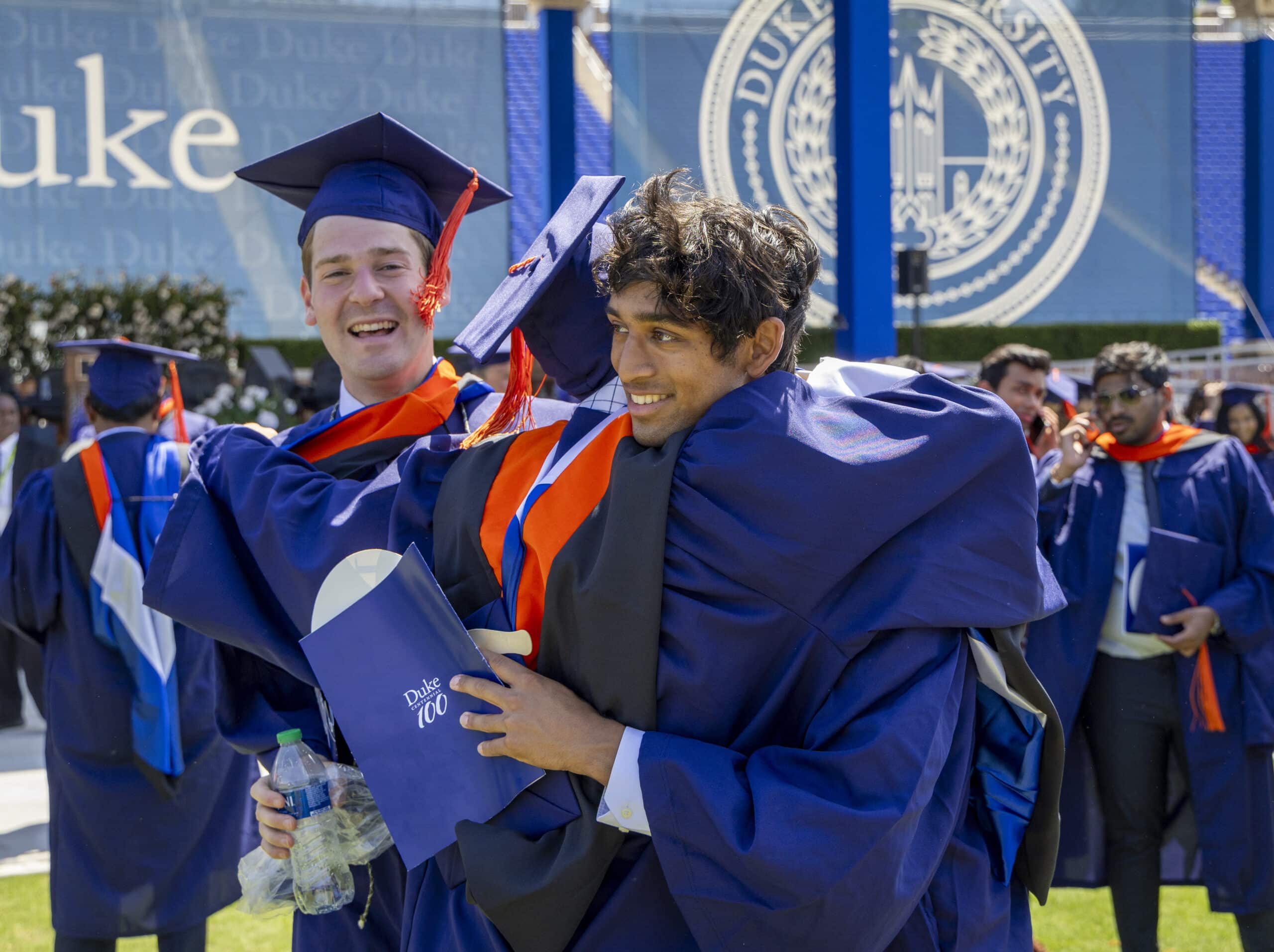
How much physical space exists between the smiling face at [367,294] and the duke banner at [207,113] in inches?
435

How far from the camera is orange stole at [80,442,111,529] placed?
4.11 metres

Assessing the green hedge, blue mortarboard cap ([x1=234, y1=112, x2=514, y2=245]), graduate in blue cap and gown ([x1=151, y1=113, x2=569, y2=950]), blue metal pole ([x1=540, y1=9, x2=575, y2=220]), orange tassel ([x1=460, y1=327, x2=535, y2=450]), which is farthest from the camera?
the green hedge

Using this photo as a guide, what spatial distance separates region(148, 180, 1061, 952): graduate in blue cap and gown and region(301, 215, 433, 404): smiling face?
1.93 feet

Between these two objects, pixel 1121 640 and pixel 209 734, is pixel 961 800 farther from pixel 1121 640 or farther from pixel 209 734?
pixel 209 734

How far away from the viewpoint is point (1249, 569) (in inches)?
156

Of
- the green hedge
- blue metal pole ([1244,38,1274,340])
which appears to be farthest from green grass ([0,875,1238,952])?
the green hedge

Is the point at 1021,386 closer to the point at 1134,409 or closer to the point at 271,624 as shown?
the point at 1134,409

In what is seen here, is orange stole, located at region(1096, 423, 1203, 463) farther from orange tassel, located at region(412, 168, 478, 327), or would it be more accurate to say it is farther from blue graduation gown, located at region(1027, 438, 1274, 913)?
orange tassel, located at region(412, 168, 478, 327)

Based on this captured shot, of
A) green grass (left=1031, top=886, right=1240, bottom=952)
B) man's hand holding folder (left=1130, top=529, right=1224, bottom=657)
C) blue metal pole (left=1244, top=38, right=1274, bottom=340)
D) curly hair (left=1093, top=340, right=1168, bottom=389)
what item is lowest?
green grass (left=1031, top=886, right=1240, bottom=952)

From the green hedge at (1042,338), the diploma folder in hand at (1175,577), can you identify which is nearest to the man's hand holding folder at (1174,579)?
the diploma folder in hand at (1175,577)

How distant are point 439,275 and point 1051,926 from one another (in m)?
3.56

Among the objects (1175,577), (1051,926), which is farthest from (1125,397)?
(1051,926)

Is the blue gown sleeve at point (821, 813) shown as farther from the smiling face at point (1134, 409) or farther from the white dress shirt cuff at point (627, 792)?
the smiling face at point (1134, 409)

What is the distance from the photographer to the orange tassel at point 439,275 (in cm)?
232
